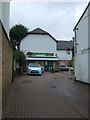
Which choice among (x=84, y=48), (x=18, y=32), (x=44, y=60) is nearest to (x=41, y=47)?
(x=44, y=60)

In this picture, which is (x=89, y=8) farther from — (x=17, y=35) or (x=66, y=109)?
(x=17, y=35)

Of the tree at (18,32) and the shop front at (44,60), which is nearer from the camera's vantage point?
the shop front at (44,60)

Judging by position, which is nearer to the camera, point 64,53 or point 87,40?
point 87,40

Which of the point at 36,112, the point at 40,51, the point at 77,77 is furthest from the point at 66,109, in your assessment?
the point at 40,51

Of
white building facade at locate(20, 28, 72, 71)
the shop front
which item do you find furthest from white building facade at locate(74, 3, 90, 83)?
white building facade at locate(20, 28, 72, 71)

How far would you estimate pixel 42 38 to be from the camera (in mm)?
35500

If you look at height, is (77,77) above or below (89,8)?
below

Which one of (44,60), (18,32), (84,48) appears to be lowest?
(44,60)

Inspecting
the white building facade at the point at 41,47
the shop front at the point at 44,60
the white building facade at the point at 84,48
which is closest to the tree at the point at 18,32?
the white building facade at the point at 41,47

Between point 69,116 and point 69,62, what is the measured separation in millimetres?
32697

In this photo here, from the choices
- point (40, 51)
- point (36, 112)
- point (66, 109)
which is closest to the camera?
point (36, 112)

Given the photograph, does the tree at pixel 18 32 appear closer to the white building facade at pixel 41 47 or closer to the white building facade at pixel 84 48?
the white building facade at pixel 41 47

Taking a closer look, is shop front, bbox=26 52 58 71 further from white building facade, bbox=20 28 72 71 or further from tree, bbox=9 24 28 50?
tree, bbox=9 24 28 50

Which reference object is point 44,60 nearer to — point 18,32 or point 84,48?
point 18,32
